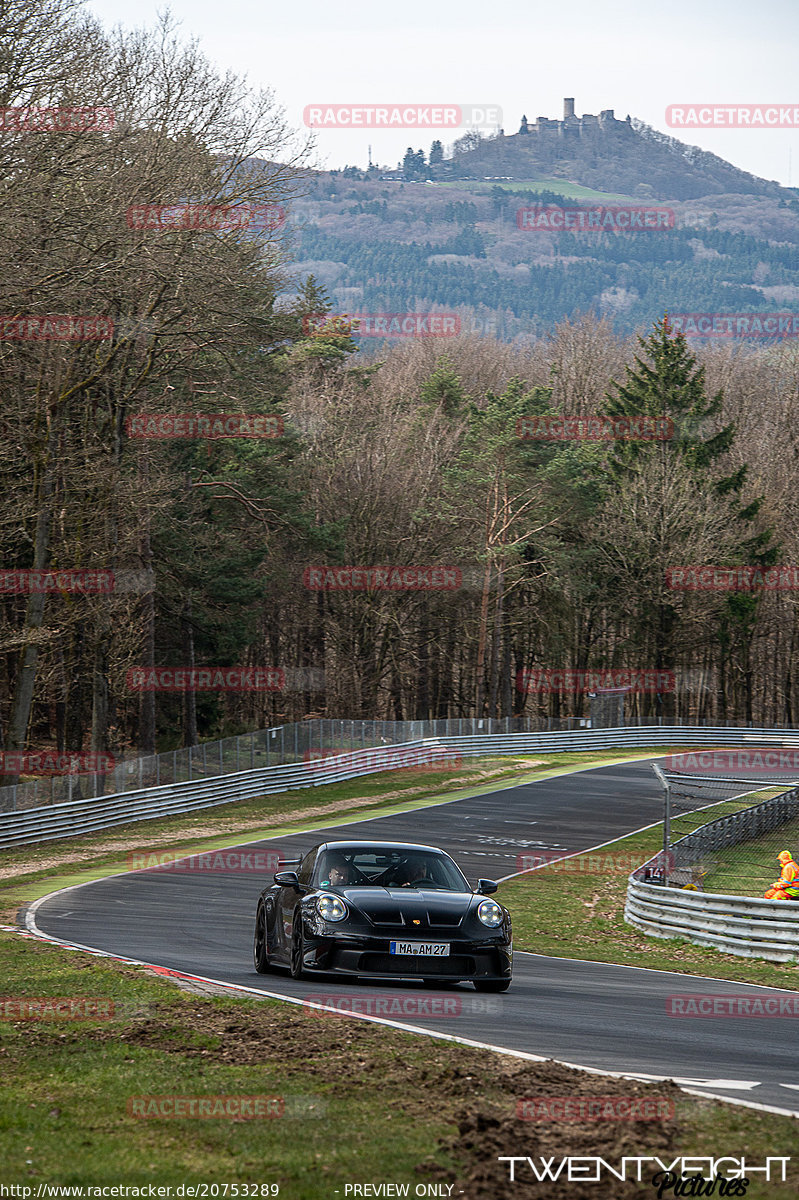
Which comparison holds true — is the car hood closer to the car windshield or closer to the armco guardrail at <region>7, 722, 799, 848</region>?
the car windshield

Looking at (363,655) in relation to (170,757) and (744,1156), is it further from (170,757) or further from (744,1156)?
(744,1156)

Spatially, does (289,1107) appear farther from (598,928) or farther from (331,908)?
(598,928)

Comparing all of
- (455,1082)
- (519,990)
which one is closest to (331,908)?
(519,990)

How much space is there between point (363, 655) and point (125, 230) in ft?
120

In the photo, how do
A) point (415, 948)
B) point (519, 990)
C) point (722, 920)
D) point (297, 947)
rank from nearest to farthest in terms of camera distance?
point (415, 948), point (297, 947), point (519, 990), point (722, 920)

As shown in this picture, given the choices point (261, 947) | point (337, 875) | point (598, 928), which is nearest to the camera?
point (337, 875)

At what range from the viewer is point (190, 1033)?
8562 mm

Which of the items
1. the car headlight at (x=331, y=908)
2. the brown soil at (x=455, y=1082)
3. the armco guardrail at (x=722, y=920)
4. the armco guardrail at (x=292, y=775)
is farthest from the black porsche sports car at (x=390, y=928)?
the armco guardrail at (x=292, y=775)

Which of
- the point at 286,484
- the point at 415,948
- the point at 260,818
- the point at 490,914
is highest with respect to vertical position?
the point at 286,484

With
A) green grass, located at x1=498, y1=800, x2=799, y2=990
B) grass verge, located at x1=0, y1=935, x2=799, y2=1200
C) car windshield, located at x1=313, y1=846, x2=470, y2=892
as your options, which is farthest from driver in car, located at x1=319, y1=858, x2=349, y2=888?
green grass, located at x1=498, y1=800, x2=799, y2=990

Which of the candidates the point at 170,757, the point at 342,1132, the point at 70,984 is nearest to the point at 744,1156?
the point at 342,1132

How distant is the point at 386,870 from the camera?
1238 centimetres

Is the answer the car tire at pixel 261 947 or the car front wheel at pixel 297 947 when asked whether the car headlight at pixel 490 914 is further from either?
the car tire at pixel 261 947

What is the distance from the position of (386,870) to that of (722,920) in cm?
830
